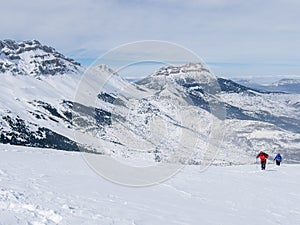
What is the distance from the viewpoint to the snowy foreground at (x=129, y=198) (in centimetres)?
1392

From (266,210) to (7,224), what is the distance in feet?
46.5

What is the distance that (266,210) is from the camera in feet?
66.9

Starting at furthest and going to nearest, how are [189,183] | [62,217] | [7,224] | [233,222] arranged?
[189,183], [233,222], [62,217], [7,224]

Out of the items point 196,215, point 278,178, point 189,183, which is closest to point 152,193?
point 196,215

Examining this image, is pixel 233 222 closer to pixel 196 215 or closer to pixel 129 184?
pixel 196 215

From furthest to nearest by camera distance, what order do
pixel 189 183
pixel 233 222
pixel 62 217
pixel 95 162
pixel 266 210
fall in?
pixel 95 162 < pixel 189 183 < pixel 266 210 < pixel 233 222 < pixel 62 217

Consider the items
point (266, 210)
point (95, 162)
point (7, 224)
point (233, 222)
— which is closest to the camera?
point (7, 224)

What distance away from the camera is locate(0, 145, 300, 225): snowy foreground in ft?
45.7

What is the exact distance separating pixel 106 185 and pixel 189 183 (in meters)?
7.41

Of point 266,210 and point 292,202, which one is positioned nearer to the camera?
point 266,210

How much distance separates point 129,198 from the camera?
1834 cm

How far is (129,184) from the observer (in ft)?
74.3

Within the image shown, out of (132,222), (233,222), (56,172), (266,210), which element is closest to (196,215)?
(233,222)

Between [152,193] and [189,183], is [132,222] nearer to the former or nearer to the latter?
→ [152,193]
